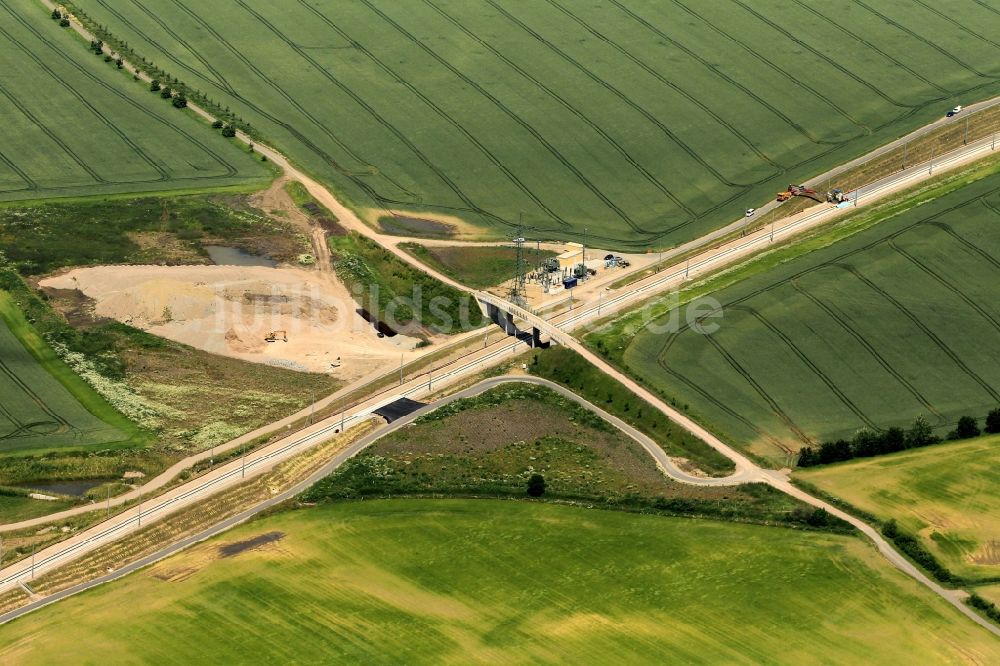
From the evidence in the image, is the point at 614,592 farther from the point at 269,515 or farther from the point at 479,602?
the point at 269,515

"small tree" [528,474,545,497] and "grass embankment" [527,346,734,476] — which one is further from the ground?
"grass embankment" [527,346,734,476]

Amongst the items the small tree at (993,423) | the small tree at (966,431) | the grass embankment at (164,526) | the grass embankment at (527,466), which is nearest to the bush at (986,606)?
the grass embankment at (527,466)

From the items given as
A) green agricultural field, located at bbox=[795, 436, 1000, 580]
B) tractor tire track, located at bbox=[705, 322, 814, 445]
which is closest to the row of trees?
green agricultural field, located at bbox=[795, 436, 1000, 580]

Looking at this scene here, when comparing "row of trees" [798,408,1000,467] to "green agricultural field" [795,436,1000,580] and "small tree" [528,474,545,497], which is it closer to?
"green agricultural field" [795,436,1000,580]

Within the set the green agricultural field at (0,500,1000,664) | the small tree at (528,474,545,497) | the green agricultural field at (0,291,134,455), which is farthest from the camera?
the green agricultural field at (0,291,134,455)

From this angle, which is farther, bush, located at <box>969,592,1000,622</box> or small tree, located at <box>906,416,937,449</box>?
small tree, located at <box>906,416,937,449</box>

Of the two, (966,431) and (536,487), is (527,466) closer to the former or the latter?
(536,487)
